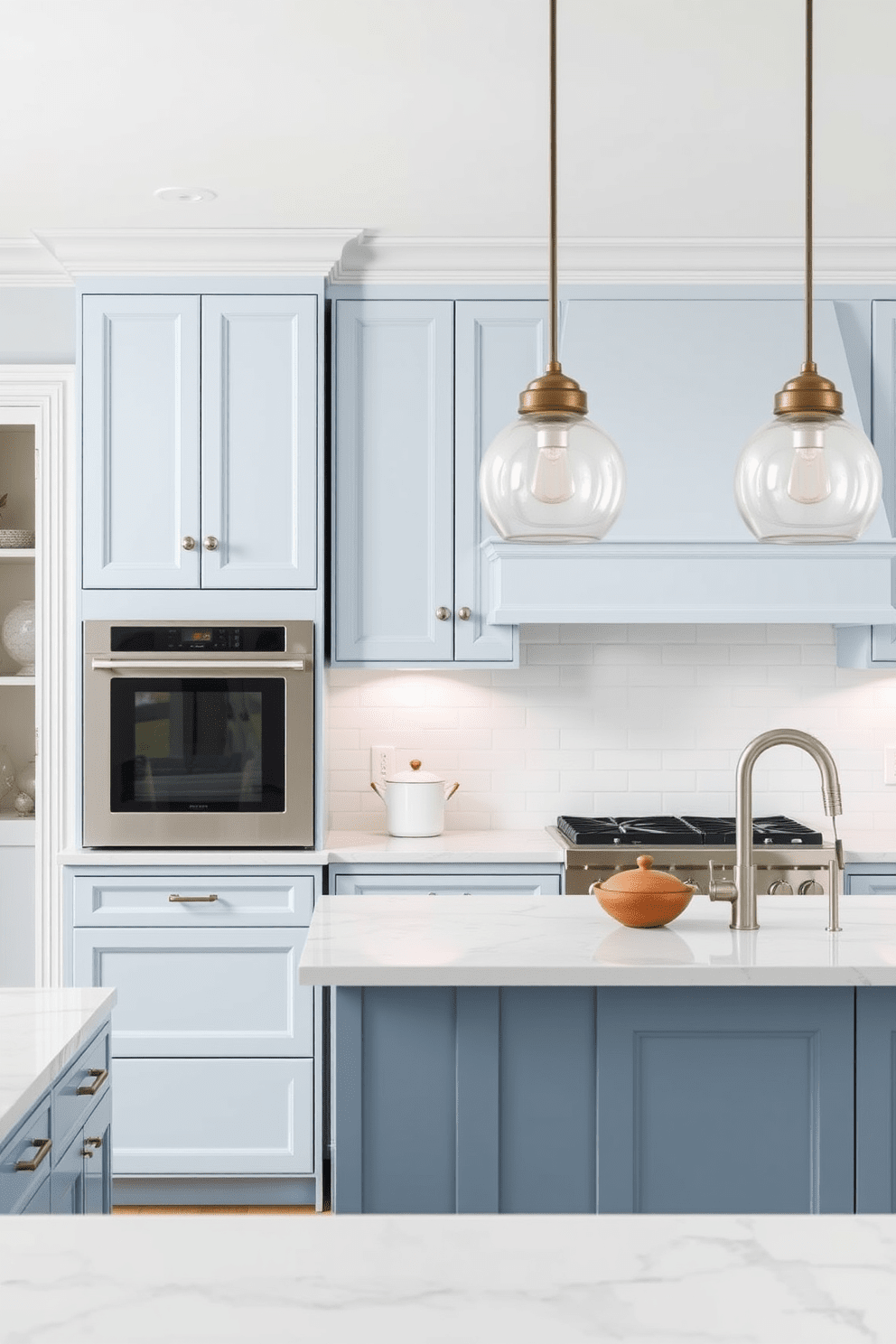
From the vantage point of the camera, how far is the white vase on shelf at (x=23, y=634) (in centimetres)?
387

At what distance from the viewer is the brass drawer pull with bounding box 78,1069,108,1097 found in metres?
2.03

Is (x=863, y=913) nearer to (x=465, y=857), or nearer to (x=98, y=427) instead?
(x=465, y=857)

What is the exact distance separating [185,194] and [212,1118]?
249cm

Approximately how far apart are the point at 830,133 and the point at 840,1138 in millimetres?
2163

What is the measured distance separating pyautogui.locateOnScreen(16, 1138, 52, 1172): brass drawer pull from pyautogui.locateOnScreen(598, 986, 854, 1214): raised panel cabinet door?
0.94 m

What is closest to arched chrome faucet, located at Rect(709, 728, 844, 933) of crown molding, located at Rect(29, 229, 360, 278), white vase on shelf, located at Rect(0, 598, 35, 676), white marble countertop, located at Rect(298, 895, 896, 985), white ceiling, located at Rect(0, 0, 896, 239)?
white marble countertop, located at Rect(298, 895, 896, 985)

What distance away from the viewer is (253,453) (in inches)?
138

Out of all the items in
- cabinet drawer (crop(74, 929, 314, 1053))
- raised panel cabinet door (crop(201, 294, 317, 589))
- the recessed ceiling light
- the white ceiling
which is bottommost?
cabinet drawer (crop(74, 929, 314, 1053))

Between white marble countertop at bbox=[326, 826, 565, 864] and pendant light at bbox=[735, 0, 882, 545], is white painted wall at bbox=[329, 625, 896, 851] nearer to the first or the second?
white marble countertop at bbox=[326, 826, 565, 864]

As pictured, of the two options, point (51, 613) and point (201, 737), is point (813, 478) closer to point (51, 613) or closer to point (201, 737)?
point (201, 737)

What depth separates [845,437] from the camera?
164 centimetres
